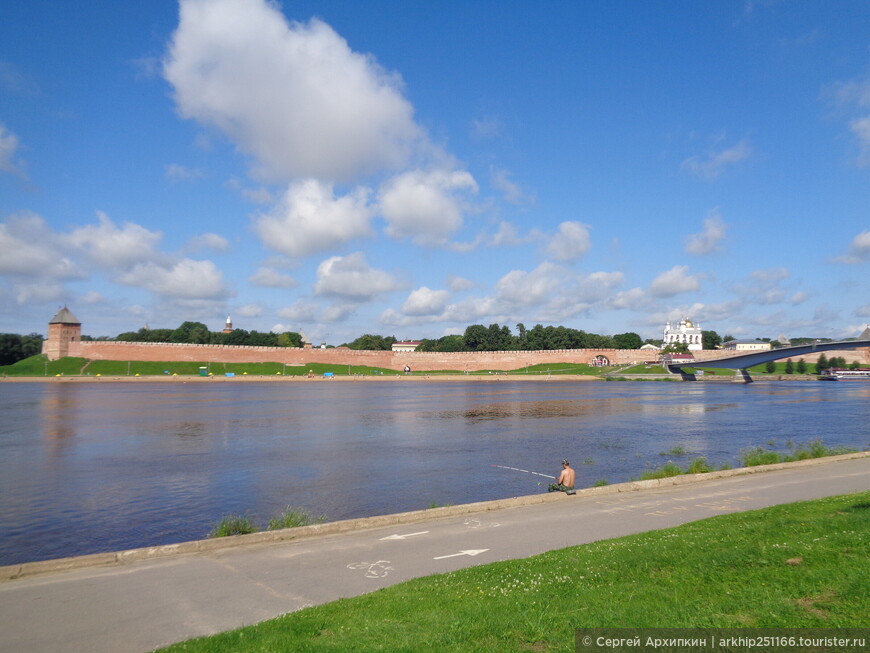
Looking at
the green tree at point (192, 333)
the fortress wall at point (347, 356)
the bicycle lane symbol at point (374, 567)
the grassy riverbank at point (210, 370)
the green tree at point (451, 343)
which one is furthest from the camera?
the green tree at point (451, 343)

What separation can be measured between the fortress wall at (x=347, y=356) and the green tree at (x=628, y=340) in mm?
27840

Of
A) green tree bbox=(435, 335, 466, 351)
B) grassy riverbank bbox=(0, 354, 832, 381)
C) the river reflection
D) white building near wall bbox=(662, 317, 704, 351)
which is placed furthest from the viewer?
white building near wall bbox=(662, 317, 704, 351)

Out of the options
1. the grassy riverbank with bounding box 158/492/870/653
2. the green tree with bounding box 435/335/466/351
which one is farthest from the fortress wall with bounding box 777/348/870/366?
the grassy riverbank with bounding box 158/492/870/653

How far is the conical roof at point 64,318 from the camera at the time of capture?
101m

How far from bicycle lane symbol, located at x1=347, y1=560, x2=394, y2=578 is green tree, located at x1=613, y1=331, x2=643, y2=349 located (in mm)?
143057

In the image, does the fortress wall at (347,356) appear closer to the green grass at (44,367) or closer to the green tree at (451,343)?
the green grass at (44,367)

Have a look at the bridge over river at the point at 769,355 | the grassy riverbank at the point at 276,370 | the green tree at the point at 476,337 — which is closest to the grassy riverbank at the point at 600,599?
the bridge over river at the point at 769,355

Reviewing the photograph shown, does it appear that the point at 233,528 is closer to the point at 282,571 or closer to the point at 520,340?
the point at 282,571

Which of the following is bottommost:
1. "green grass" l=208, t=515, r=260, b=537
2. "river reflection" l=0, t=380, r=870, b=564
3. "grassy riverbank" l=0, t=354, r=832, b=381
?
"river reflection" l=0, t=380, r=870, b=564

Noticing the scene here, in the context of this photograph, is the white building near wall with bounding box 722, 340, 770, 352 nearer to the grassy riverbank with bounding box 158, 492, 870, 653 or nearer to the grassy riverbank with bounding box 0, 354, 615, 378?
the grassy riverbank with bounding box 0, 354, 615, 378

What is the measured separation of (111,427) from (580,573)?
33.7 meters

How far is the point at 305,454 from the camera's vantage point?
81.1 feet

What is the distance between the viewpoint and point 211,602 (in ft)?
22.8

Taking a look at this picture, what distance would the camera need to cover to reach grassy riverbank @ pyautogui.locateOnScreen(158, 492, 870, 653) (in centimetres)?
502
